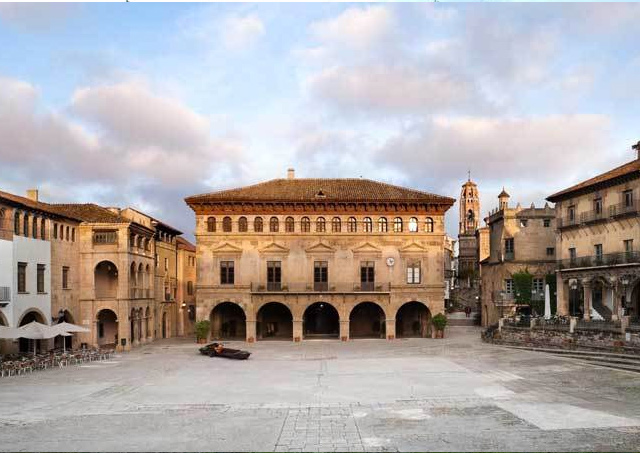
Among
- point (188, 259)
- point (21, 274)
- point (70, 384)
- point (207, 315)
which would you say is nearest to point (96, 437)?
point (70, 384)

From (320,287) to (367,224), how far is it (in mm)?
6219

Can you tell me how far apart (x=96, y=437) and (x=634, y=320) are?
30.6 metres

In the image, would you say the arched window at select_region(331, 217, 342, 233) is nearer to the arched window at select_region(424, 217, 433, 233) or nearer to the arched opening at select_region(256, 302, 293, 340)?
the arched window at select_region(424, 217, 433, 233)

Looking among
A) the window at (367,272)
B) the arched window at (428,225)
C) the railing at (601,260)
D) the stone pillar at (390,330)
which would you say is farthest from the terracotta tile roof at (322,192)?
the railing at (601,260)

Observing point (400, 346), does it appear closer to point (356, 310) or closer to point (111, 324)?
point (356, 310)

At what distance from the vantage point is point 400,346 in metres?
45.0

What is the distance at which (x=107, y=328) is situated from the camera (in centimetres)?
A: 4862

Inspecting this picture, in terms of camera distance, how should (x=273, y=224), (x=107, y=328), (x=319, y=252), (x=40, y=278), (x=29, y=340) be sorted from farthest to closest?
1. (x=273, y=224)
2. (x=319, y=252)
3. (x=107, y=328)
4. (x=40, y=278)
5. (x=29, y=340)

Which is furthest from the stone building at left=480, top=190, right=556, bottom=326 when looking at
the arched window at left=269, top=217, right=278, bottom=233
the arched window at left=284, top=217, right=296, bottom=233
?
the arched window at left=269, top=217, right=278, bottom=233

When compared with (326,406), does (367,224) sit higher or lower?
higher

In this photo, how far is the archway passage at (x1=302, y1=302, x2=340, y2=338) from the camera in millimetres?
54625

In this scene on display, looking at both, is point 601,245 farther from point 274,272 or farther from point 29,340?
point 29,340

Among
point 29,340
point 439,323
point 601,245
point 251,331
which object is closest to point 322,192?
point 251,331

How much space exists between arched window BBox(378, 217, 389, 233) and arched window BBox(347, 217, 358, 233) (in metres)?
1.82
